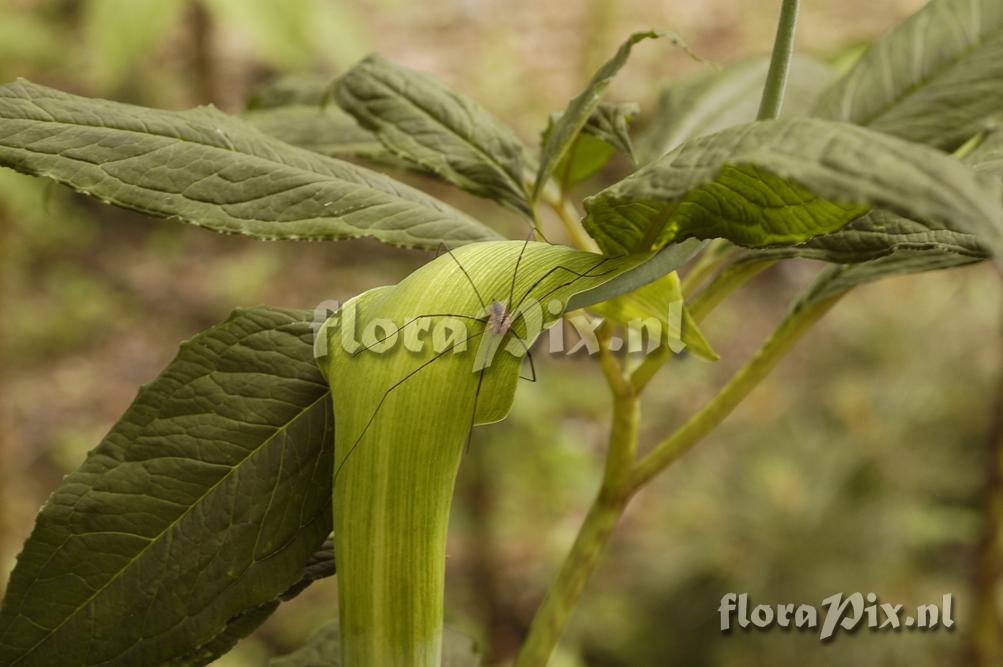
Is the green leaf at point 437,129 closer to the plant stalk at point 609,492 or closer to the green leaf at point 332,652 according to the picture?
the plant stalk at point 609,492

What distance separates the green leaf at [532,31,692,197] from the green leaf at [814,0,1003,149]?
18 cm

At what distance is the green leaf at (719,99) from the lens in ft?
2.18

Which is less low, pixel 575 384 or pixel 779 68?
pixel 575 384

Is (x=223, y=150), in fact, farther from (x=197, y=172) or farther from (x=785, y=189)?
(x=785, y=189)

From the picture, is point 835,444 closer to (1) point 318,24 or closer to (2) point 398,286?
(2) point 398,286

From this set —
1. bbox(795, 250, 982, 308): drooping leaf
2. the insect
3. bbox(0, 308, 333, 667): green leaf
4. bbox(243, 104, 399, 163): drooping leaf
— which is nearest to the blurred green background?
bbox(243, 104, 399, 163): drooping leaf

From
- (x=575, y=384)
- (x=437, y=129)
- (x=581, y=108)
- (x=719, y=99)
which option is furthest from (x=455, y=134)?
(x=575, y=384)

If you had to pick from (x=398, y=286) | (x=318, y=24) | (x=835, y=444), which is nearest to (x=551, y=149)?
(x=398, y=286)

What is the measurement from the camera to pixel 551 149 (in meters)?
0.47

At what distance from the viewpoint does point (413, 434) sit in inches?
13.3

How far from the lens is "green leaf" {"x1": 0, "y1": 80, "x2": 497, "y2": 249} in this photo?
1.33 ft

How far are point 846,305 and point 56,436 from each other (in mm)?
2112

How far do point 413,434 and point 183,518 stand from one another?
132 millimetres

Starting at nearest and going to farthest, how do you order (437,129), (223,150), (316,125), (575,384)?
(223,150), (437,129), (316,125), (575,384)
